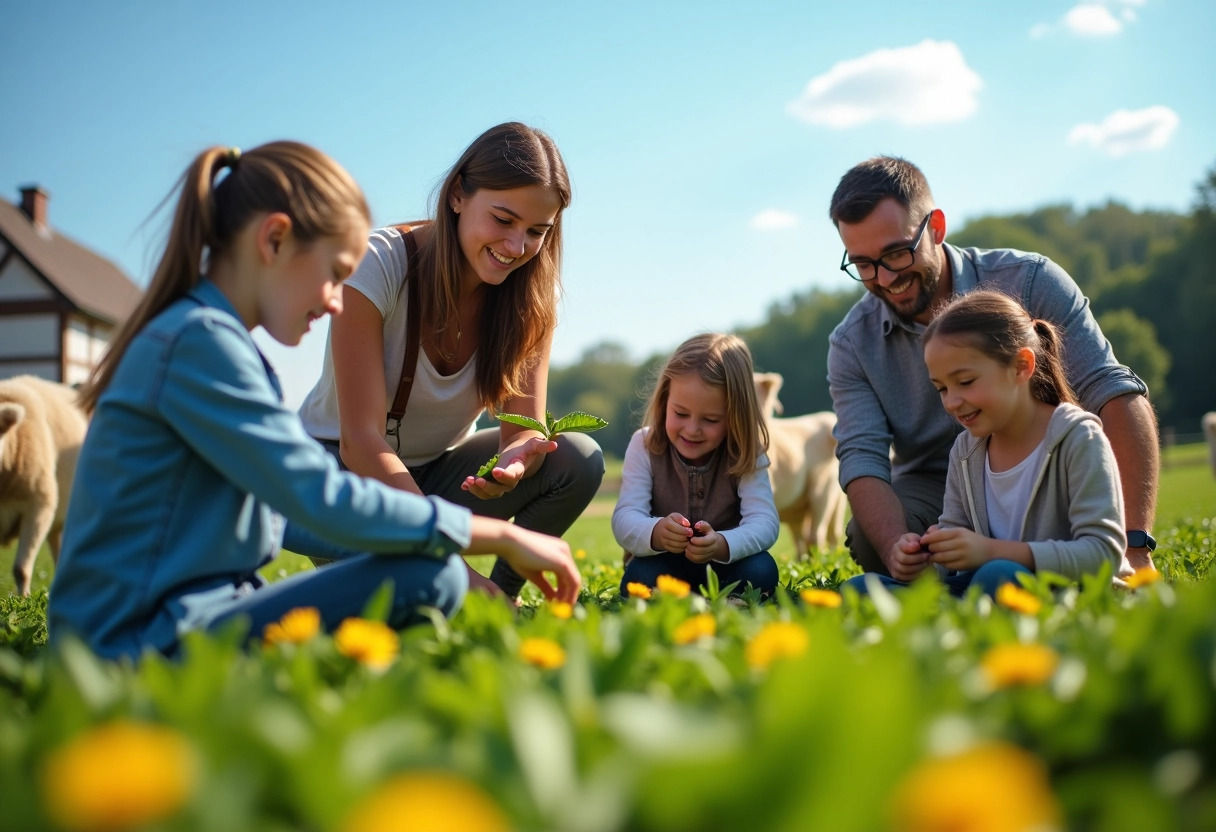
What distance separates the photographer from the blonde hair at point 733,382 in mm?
4430

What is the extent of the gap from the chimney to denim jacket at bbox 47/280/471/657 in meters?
34.3

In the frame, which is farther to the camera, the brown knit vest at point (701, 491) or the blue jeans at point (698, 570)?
the brown knit vest at point (701, 491)

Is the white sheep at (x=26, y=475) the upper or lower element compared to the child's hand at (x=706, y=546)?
lower

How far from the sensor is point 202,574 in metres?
2.44

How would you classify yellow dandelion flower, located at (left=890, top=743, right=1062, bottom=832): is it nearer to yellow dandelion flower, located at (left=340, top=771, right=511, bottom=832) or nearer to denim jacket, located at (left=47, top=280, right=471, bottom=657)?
yellow dandelion flower, located at (left=340, top=771, right=511, bottom=832)

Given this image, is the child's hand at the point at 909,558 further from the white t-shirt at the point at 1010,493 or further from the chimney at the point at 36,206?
the chimney at the point at 36,206

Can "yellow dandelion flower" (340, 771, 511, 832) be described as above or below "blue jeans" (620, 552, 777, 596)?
above

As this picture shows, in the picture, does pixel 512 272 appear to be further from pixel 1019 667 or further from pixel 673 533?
pixel 1019 667

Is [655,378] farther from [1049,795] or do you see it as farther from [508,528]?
[1049,795]

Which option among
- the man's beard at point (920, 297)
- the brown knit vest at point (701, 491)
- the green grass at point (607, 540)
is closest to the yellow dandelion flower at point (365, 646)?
the brown knit vest at point (701, 491)

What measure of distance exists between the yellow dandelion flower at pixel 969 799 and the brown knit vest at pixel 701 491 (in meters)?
3.63

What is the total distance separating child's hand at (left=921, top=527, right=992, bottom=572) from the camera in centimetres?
336

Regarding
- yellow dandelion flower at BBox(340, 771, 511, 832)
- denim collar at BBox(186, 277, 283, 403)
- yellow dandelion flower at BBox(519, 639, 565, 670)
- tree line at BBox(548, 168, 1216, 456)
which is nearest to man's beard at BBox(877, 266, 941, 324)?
denim collar at BBox(186, 277, 283, 403)

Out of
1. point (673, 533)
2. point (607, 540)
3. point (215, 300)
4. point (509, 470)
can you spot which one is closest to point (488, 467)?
point (509, 470)
